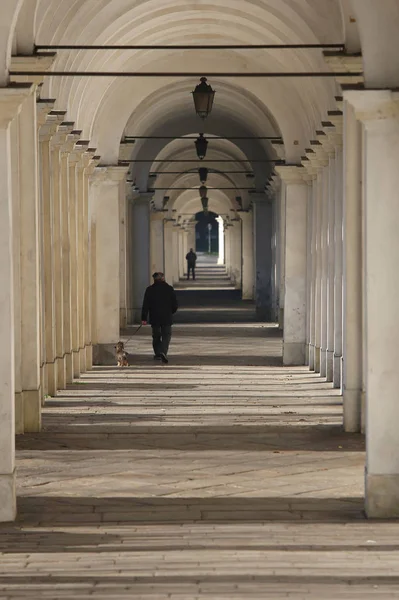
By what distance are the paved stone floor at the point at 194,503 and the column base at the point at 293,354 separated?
5530 millimetres

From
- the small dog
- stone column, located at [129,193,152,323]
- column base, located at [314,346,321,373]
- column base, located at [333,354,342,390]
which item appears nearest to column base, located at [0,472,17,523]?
column base, located at [333,354,342,390]

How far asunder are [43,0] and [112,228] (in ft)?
33.8

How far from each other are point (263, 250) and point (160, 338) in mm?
14250

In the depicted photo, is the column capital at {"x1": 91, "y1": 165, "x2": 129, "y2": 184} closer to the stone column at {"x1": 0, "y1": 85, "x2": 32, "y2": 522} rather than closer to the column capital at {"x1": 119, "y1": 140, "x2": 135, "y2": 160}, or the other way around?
the column capital at {"x1": 119, "y1": 140, "x2": 135, "y2": 160}

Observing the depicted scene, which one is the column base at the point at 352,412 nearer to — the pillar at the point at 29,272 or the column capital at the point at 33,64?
the pillar at the point at 29,272

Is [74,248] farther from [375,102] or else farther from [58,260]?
[375,102]

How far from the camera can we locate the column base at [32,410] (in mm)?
17047

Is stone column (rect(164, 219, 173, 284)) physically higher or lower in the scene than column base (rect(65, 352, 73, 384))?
higher

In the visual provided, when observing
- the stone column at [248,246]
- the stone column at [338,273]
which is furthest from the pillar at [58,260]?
the stone column at [248,246]

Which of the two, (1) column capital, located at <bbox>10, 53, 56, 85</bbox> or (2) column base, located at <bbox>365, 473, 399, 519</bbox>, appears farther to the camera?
(1) column capital, located at <bbox>10, 53, 56, 85</bbox>

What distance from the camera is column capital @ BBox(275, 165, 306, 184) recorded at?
26797 mm

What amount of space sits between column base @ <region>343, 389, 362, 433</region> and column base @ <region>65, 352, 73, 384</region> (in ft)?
23.6

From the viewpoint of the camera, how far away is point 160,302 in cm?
2706

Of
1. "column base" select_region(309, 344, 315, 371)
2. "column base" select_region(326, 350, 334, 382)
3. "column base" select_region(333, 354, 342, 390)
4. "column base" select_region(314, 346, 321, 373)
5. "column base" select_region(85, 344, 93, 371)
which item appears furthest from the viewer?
"column base" select_region(85, 344, 93, 371)
